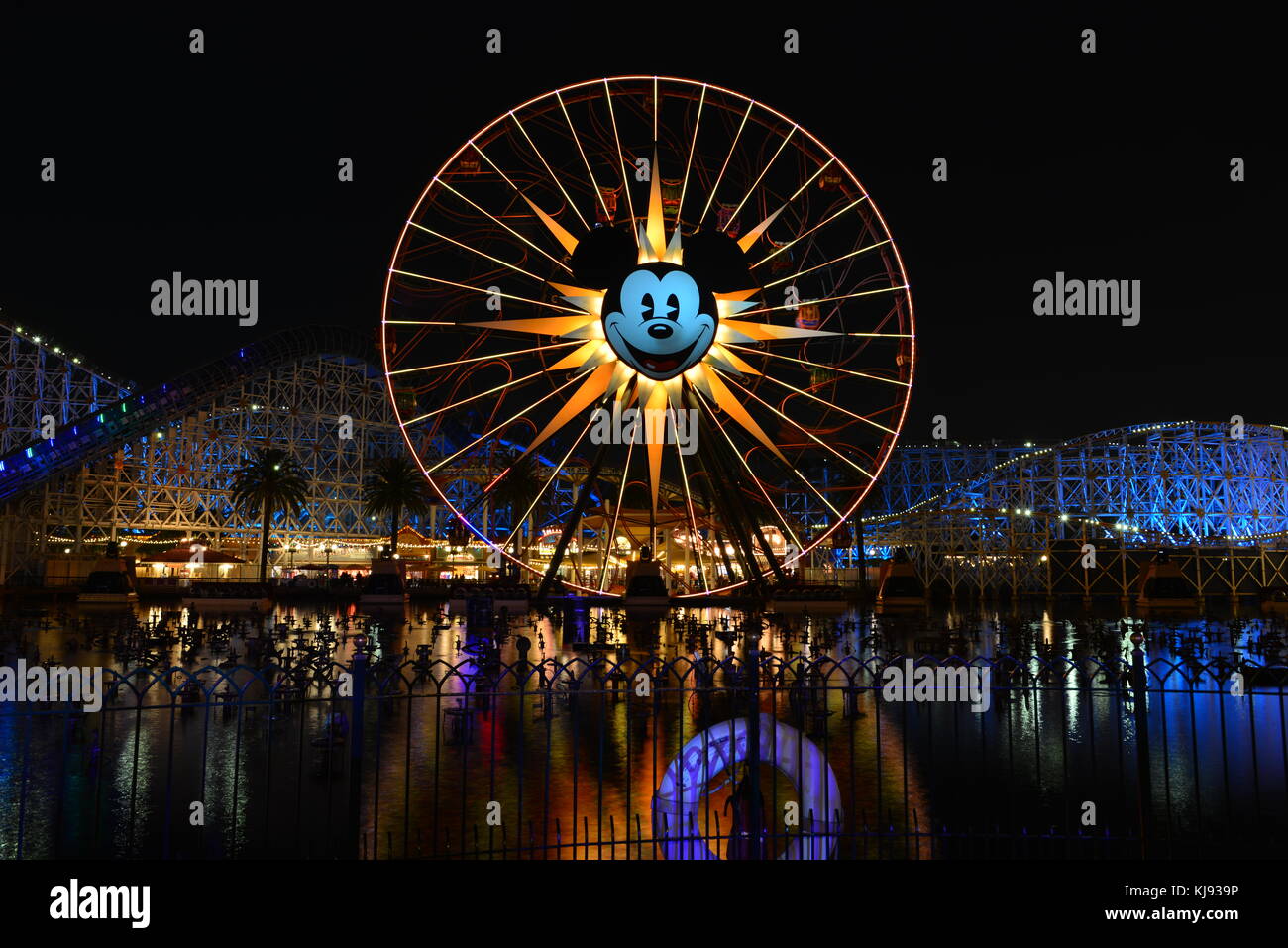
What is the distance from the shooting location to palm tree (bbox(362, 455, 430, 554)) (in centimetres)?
5731

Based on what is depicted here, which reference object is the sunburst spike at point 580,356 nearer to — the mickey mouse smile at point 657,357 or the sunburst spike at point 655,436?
the mickey mouse smile at point 657,357

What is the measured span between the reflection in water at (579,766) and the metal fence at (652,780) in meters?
0.05

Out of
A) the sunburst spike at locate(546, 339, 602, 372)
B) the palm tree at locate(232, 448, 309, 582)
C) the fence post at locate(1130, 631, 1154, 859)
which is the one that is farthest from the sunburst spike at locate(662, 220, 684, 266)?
the palm tree at locate(232, 448, 309, 582)

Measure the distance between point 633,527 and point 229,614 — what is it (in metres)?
21.3

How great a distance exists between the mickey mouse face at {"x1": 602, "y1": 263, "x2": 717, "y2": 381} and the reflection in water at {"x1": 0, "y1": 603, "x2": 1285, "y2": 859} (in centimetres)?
882

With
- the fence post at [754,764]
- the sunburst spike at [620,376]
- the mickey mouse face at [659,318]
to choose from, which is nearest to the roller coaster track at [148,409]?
the sunburst spike at [620,376]

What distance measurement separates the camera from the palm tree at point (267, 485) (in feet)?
175

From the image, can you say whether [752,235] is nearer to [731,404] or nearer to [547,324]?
[731,404]

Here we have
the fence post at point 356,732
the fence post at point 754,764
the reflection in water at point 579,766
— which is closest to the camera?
the fence post at point 356,732

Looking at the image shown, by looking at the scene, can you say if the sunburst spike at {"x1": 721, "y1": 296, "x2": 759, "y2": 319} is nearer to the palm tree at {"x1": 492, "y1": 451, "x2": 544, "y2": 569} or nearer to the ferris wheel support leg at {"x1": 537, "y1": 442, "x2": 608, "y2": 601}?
the ferris wheel support leg at {"x1": 537, "y1": 442, "x2": 608, "y2": 601}

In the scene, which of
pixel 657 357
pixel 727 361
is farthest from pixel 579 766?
pixel 727 361

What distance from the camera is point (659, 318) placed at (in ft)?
85.5
